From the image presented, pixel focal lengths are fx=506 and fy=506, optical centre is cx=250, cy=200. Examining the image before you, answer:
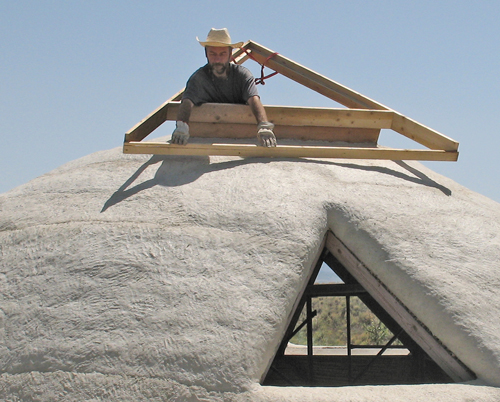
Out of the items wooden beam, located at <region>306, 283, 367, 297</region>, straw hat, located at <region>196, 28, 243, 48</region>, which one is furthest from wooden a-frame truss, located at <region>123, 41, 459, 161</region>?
wooden beam, located at <region>306, 283, 367, 297</region>

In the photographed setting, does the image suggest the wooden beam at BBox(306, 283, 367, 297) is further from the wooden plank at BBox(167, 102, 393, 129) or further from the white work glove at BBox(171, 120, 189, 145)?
the white work glove at BBox(171, 120, 189, 145)

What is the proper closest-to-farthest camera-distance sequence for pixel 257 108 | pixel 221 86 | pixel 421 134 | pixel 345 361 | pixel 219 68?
1. pixel 257 108
2. pixel 219 68
3. pixel 221 86
4. pixel 421 134
5. pixel 345 361

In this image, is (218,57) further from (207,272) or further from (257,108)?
(207,272)

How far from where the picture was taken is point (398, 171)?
434 cm

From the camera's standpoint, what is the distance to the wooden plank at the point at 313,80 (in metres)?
5.41

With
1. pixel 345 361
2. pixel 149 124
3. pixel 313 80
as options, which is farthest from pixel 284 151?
pixel 345 361

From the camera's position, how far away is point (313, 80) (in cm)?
575

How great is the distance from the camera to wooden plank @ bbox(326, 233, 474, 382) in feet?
10.3

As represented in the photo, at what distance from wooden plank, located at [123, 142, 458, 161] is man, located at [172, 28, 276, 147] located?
119mm

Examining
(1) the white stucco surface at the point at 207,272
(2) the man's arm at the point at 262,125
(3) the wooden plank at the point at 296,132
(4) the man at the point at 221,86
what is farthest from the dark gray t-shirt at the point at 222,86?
(1) the white stucco surface at the point at 207,272

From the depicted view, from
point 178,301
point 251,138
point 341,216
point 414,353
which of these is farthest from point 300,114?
point 414,353

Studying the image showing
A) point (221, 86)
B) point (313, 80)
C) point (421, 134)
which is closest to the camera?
point (221, 86)

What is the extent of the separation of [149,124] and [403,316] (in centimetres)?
274

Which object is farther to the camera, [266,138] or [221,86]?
[221,86]
